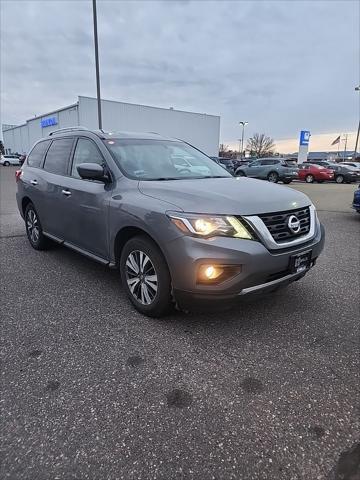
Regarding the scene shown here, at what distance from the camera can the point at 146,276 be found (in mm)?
3275

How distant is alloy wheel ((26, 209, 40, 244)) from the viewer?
18.3ft

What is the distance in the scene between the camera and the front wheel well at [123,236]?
331 centimetres

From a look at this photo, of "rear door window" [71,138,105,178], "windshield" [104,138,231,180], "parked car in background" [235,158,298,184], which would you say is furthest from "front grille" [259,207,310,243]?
"parked car in background" [235,158,298,184]

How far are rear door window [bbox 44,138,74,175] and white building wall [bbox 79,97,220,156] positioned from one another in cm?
3876

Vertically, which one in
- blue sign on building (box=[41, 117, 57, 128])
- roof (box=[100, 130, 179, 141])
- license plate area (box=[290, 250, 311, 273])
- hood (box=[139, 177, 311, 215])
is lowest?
license plate area (box=[290, 250, 311, 273])

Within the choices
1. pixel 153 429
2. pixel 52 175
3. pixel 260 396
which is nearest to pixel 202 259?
pixel 260 396

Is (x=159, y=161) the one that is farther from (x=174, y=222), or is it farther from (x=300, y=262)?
(x=300, y=262)

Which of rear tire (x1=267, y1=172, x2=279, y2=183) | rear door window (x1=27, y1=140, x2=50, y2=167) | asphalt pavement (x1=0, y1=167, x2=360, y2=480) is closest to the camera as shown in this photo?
asphalt pavement (x1=0, y1=167, x2=360, y2=480)

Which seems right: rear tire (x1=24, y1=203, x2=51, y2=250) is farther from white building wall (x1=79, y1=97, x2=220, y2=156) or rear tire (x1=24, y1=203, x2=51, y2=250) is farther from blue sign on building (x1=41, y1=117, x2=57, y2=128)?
blue sign on building (x1=41, y1=117, x2=57, y2=128)

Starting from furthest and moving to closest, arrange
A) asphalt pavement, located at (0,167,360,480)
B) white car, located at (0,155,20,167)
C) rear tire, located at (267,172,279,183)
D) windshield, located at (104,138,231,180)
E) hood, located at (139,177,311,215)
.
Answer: white car, located at (0,155,20,167) → rear tire, located at (267,172,279,183) → windshield, located at (104,138,231,180) → hood, located at (139,177,311,215) → asphalt pavement, located at (0,167,360,480)

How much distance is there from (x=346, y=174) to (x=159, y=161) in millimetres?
25395

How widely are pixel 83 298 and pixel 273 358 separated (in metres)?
2.11

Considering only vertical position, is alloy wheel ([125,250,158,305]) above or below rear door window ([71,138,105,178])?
below

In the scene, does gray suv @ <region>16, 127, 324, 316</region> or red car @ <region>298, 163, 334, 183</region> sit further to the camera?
red car @ <region>298, 163, 334, 183</region>
